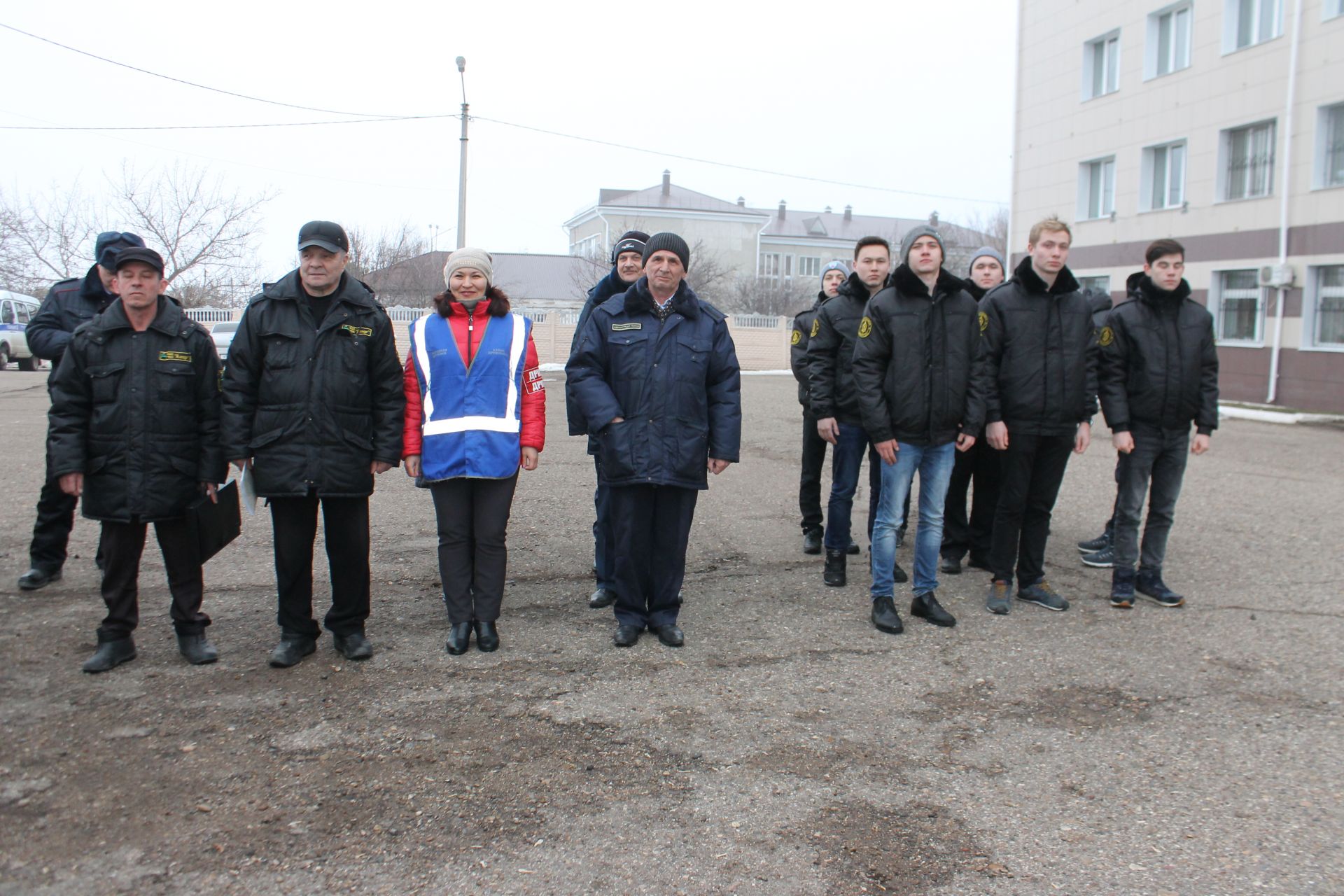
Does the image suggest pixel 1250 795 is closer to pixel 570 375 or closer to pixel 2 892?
pixel 570 375

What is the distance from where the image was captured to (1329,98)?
1841cm

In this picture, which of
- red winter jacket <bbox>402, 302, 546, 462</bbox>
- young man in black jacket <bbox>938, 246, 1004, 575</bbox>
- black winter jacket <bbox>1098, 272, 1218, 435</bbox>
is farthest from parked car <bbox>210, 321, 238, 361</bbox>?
black winter jacket <bbox>1098, 272, 1218, 435</bbox>

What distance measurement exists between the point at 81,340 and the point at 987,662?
4.45 meters

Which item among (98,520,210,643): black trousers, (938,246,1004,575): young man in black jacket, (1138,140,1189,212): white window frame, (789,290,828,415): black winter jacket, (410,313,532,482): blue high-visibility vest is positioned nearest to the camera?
(98,520,210,643): black trousers

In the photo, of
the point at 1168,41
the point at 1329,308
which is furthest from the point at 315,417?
the point at 1168,41

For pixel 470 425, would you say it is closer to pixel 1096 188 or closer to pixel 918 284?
pixel 918 284

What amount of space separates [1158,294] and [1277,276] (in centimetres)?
1618

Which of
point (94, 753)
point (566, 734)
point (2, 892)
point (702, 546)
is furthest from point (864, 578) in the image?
point (2, 892)

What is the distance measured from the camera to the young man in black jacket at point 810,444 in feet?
23.5

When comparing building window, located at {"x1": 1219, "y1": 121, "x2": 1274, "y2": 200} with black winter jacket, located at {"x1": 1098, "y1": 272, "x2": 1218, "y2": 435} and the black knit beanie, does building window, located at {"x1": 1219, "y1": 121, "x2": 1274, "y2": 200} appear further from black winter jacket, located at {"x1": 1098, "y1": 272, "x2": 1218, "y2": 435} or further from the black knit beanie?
the black knit beanie

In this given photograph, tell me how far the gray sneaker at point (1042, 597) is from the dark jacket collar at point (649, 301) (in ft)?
8.55

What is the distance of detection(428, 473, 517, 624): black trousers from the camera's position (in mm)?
4902

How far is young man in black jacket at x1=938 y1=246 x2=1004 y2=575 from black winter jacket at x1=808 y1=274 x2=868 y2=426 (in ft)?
3.23

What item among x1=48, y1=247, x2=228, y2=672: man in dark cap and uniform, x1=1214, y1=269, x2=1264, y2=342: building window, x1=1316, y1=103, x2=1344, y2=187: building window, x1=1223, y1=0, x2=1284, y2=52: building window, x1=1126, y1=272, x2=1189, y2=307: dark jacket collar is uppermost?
x1=1223, y1=0, x2=1284, y2=52: building window
